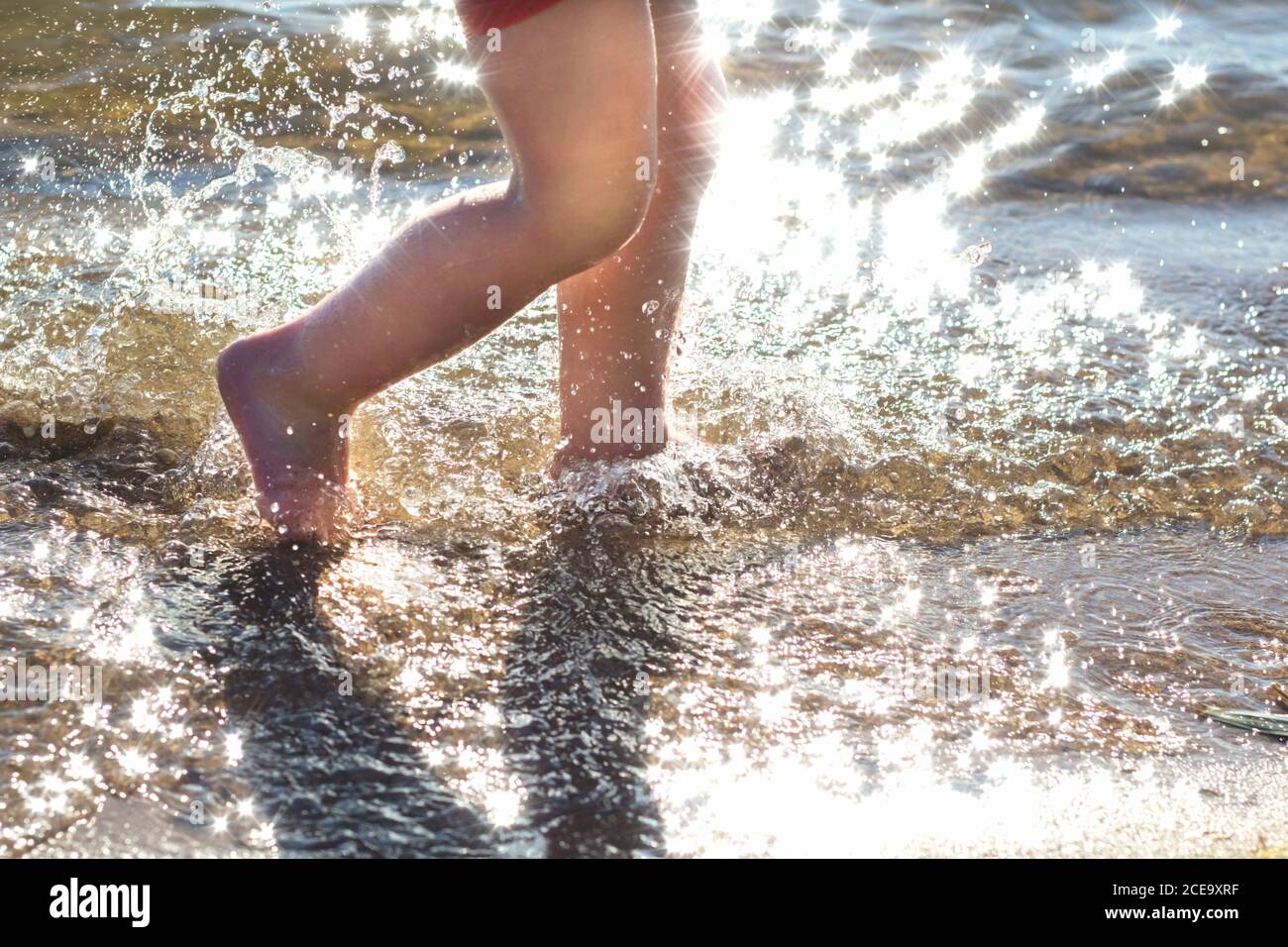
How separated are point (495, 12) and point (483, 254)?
1.10 feet

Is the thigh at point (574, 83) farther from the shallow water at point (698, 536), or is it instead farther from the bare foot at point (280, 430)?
the shallow water at point (698, 536)

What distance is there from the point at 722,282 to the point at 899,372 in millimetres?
689

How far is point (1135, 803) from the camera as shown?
1539mm

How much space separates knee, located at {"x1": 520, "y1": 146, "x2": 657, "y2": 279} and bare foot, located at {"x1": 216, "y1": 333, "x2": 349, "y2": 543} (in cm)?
48

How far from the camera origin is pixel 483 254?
1822 millimetres

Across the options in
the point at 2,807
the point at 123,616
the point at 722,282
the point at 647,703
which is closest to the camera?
the point at 2,807

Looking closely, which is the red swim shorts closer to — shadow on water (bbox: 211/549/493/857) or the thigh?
the thigh

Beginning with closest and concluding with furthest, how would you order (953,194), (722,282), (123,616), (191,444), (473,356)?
1. (123,616)
2. (191,444)
3. (473,356)
4. (722,282)
5. (953,194)

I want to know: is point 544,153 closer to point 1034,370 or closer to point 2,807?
point 2,807

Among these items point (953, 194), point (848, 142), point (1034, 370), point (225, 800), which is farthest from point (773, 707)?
point (848, 142)

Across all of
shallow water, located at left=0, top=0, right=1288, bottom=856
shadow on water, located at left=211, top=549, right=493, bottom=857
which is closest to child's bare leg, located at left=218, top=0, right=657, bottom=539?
shallow water, located at left=0, top=0, right=1288, bottom=856

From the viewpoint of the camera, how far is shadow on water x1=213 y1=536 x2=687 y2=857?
4.55ft
